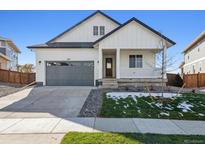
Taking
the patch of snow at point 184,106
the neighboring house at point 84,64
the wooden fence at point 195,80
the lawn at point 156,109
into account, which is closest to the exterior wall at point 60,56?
the neighboring house at point 84,64

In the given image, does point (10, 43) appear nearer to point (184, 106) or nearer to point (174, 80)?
point (174, 80)

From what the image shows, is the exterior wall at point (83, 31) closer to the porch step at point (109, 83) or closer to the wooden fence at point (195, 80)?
the porch step at point (109, 83)

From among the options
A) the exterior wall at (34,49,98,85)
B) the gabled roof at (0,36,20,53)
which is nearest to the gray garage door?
the exterior wall at (34,49,98,85)

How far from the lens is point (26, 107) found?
34.4ft

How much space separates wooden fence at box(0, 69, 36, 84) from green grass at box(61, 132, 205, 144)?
19457 millimetres

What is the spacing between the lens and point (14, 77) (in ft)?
77.0

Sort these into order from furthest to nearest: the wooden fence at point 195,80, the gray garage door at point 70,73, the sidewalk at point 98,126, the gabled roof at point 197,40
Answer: the gabled roof at point 197,40 → the wooden fence at point 195,80 → the gray garage door at point 70,73 → the sidewalk at point 98,126

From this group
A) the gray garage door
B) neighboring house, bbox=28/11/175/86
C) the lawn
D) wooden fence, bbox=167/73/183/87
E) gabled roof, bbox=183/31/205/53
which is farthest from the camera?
gabled roof, bbox=183/31/205/53

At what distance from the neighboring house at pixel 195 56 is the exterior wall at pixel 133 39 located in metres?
11.5

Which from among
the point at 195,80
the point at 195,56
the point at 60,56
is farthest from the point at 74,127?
the point at 195,56

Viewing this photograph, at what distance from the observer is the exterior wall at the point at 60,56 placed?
20484 mm

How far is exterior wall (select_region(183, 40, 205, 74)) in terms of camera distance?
27.6 metres

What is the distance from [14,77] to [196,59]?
79.6 feet

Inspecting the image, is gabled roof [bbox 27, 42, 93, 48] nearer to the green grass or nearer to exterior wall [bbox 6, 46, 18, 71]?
the green grass
